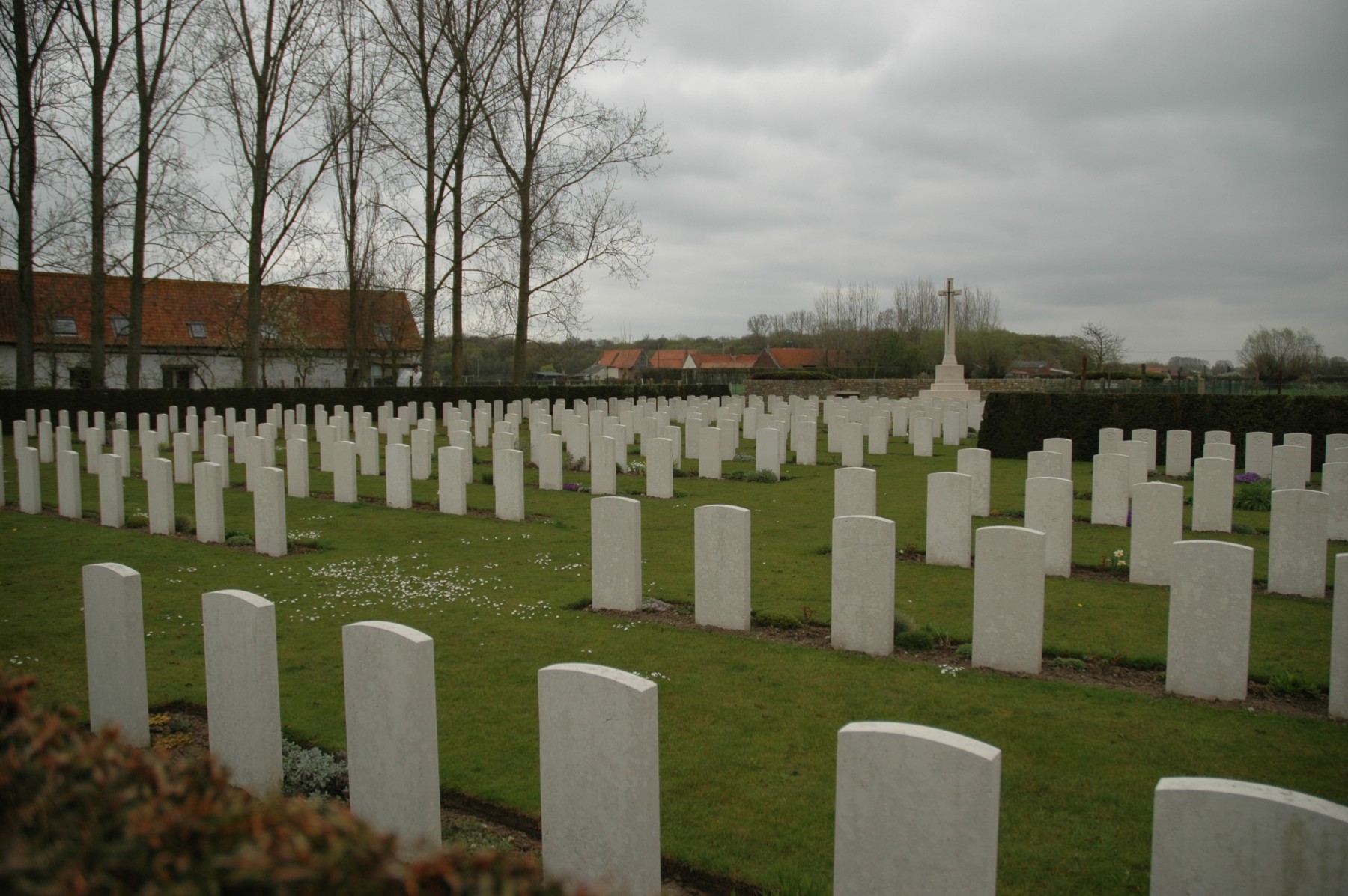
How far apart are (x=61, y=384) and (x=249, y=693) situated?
124ft

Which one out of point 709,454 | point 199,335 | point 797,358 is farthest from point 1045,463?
point 797,358

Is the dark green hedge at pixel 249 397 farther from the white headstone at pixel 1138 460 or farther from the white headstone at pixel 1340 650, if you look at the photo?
the white headstone at pixel 1340 650

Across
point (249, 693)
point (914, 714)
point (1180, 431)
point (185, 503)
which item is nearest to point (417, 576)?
point (249, 693)

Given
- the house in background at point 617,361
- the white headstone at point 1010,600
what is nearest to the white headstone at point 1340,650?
the white headstone at point 1010,600

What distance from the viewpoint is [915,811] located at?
2561 mm

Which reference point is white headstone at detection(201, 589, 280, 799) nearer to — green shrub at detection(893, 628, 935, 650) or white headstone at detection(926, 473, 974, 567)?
green shrub at detection(893, 628, 935, 650)

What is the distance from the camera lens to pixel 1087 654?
19.0 feet

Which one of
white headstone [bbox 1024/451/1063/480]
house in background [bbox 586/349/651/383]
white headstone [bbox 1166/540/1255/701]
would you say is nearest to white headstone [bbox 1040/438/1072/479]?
white headstone [bbox 1024/451/1063/480]

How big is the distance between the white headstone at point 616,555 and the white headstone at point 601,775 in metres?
3.64

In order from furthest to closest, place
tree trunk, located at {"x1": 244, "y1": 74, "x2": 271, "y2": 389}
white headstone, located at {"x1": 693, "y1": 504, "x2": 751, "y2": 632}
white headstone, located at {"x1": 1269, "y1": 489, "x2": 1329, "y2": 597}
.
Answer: tree trunk, located at {"x1": 244, "y1": 74, "x2": 271, "y2": 389} < white headstone, located at {"x1": 1269, "y1": 489, "x2": 1329, "y2": 597} < white headstone, located at {"x1": 693, "y1": 504, "x2": 751, "y2": 632}

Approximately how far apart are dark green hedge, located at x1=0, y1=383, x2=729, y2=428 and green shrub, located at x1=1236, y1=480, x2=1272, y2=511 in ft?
67.7

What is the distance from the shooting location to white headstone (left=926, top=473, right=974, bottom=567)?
8266mm

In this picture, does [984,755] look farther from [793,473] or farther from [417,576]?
[793,473]

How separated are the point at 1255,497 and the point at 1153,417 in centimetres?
551
